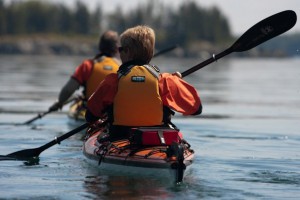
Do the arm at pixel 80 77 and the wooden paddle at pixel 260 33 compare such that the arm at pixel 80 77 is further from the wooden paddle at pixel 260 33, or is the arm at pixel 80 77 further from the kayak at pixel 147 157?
the kayak at pixel 147 157

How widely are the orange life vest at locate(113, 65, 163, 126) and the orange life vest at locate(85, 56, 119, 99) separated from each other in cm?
507

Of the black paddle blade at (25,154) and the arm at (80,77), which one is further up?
the arm at (80,77)

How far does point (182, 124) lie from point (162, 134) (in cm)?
777

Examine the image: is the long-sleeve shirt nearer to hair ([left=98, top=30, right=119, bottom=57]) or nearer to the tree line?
hair ([left=98, top=30, right=119, bottom=57])

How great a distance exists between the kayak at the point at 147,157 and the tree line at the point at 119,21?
16536 cm

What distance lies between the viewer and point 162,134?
31.3 feet

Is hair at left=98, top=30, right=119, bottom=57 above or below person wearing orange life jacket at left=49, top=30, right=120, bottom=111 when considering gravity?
above

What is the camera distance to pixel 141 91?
32.4ft

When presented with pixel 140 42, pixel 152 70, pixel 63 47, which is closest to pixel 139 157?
pixel 152 70

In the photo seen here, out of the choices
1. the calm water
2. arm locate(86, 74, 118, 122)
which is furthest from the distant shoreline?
arm locate(86, 74, 118, 122)

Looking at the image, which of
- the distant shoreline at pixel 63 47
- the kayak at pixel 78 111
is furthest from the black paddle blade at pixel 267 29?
the distant shoreline at pixel 63 47

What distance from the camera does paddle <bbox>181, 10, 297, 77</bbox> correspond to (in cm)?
1143

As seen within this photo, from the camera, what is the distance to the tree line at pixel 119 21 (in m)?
180

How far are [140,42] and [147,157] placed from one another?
134 centimetres
